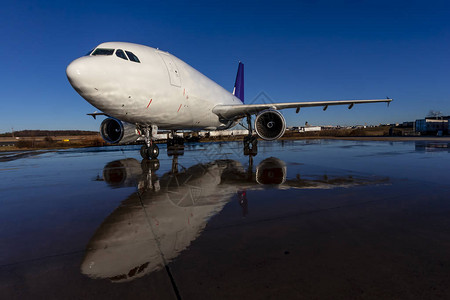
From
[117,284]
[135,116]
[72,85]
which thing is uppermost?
[72,85]

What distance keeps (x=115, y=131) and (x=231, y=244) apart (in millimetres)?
12852

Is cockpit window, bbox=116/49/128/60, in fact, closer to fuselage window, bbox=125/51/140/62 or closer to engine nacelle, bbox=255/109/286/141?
fuselage window, bbox=125/51/140/62

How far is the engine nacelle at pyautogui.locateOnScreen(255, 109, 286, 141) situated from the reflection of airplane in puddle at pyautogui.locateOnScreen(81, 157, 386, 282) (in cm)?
455

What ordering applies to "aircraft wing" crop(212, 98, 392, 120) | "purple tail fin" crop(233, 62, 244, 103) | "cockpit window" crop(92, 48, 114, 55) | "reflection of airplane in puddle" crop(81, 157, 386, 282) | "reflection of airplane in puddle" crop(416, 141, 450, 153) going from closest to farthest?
"reflection of airplane in puddle" crop(81, 157, 386, 282) < "cockpit window" crop(92, 48, 114, 55) < "aircraft wing" crop(212, 98, 392, 120) < "reflection of airplane in puddle" crop(416, 141, 450, 153) < "purple tail fin" crop(233, 62, 244, 103)

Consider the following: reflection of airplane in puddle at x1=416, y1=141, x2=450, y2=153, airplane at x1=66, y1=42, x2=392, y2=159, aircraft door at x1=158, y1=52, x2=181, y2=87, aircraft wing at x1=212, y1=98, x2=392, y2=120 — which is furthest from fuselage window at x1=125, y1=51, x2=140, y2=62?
reflection of airplane in puddle at x1=416, y1=141, x2=450, y2=153

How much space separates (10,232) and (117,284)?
7.56 feet

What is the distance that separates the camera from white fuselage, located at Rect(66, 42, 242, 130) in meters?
6.39

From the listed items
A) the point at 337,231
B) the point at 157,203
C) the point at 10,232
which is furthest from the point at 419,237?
the point at 10,232

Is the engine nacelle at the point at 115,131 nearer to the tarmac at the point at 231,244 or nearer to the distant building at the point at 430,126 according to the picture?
the tarmac at the point at 231,244

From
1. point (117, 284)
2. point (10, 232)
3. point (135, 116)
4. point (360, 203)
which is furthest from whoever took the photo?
point (135, 116)

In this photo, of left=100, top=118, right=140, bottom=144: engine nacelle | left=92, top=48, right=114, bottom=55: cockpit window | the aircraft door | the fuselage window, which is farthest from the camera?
left=100, top=118, right=140, bottom=144: engine nacelle

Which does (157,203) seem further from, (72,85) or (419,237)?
(72,85)

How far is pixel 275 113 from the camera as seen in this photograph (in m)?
11.1

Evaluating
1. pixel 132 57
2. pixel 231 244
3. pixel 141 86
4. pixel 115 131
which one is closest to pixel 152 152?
pixel 115 131
